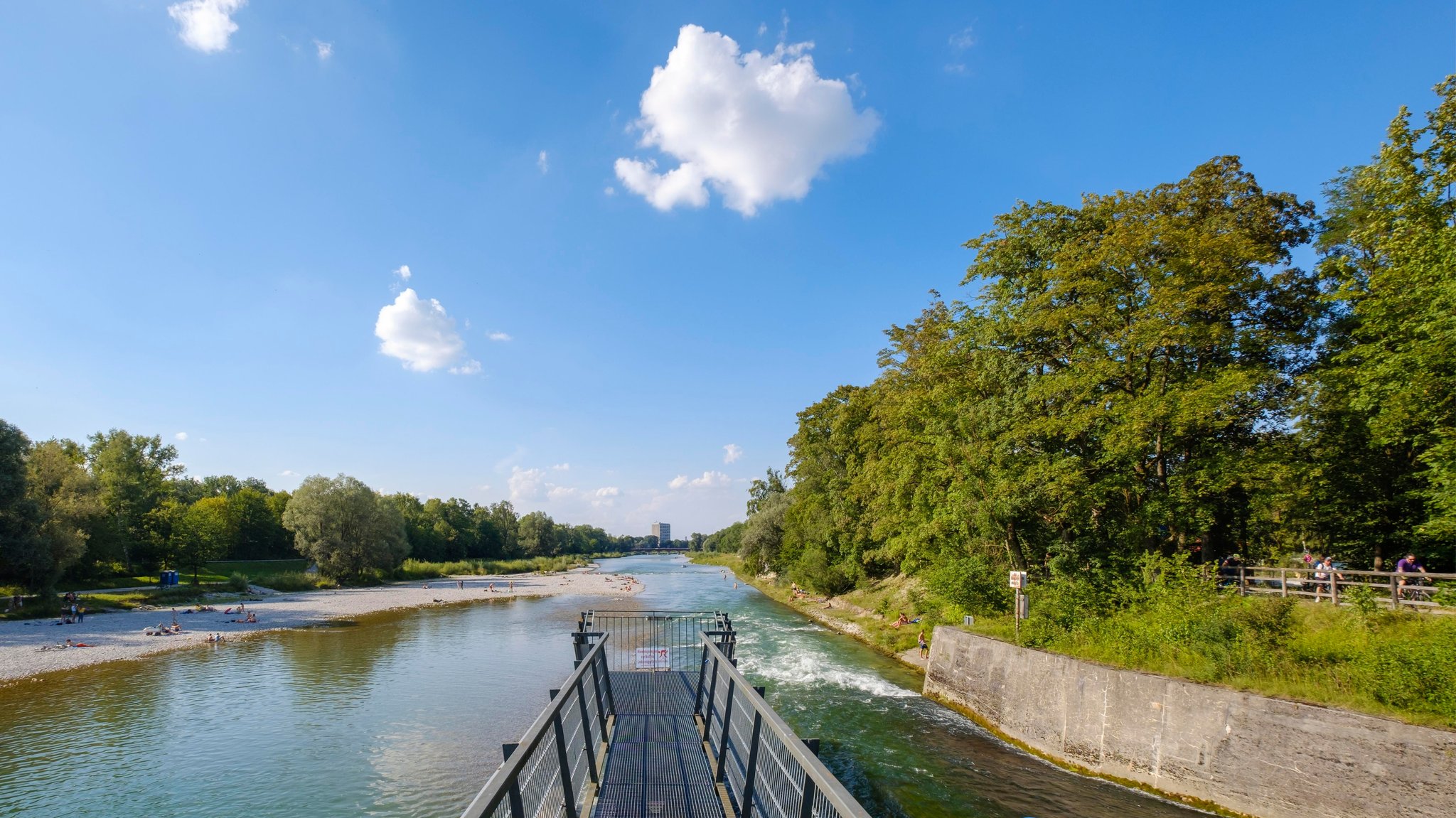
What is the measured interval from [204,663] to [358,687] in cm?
918

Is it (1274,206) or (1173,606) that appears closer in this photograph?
(1173,606)

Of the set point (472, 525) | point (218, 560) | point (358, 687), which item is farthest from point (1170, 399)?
point (472, 525)

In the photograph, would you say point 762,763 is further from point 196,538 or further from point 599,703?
point 196,538

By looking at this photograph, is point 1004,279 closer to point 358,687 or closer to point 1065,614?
point 1065,614

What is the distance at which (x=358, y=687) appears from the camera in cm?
2138

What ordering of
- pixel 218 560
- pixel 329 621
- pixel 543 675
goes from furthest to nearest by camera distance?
pixel 218 560 < pixel 329 621 < pixel 543 675

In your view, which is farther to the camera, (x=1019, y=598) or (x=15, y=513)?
(x=15, y=513)

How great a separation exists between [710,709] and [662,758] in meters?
1.32

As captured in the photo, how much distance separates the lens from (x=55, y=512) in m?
38.7

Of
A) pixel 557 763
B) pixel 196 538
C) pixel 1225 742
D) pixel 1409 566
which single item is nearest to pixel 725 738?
pixel 557 763

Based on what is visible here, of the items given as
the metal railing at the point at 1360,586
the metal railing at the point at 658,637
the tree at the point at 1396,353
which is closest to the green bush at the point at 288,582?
the metal railing at the point at 658,637

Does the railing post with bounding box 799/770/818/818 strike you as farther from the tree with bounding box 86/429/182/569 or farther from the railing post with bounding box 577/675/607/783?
the tree with bounding box 86/429/182/569

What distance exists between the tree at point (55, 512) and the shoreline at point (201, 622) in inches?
138

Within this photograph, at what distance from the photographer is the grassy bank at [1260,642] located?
9.93m
